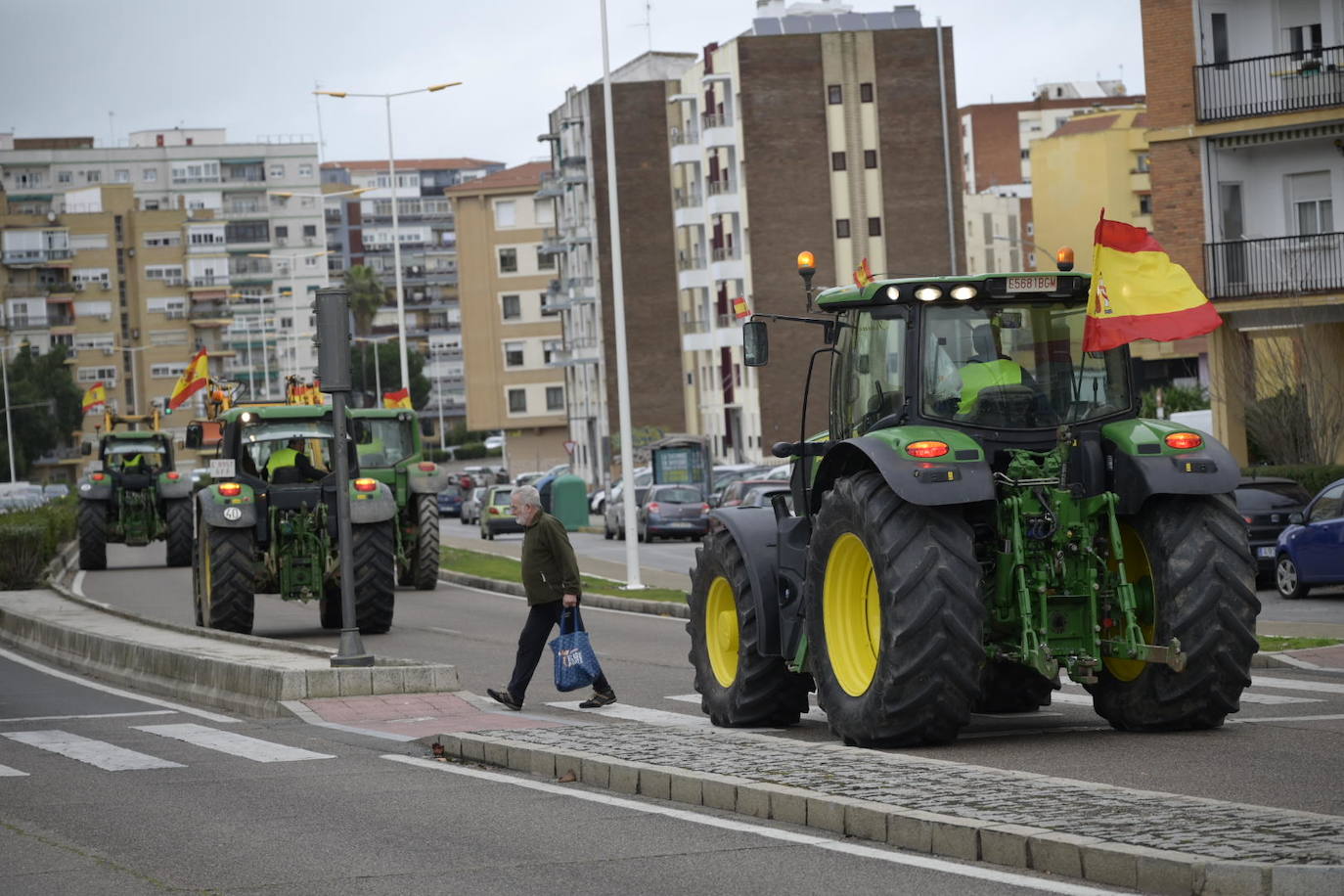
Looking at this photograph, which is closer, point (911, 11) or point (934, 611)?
point (934, 611)

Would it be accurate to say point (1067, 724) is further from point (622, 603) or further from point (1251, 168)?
point (1251, 168)

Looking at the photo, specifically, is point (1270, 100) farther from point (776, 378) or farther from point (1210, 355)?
point (776, 378)

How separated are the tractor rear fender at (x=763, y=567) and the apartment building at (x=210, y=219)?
13265cm

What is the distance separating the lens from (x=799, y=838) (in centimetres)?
923

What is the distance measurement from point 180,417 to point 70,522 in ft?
330

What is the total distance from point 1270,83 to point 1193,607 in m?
31.9

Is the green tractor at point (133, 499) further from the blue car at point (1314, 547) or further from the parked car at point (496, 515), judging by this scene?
the blue car at point (1314, 547)

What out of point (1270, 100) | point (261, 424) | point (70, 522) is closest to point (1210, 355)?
point (1270, 100)

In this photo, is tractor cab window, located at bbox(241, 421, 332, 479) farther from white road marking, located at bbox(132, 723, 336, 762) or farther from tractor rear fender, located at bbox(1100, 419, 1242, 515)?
tractor rear fender, located at bbox(1100, 419, 1242, 515)

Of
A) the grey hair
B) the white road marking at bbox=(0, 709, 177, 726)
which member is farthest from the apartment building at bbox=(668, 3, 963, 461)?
the grey hair

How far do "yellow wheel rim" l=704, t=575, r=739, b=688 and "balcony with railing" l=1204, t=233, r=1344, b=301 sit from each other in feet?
95.2

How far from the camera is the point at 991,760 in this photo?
Answer: 11.4 metres

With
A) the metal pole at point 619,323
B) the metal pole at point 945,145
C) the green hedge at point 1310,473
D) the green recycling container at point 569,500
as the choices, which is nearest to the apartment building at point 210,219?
Result: the metal pole at point 945,145

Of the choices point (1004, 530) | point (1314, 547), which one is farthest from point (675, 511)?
point (1004, 530)
